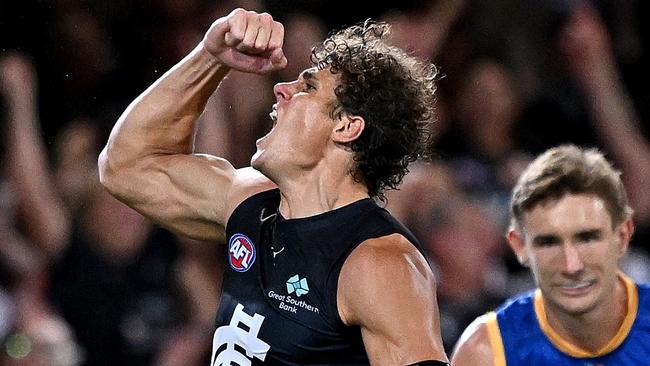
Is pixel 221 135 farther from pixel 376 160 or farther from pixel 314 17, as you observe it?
pixel 376 160

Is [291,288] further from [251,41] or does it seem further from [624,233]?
[624,233]

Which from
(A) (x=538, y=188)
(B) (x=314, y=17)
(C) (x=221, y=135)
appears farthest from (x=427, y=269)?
(B) (x=314, y=17)

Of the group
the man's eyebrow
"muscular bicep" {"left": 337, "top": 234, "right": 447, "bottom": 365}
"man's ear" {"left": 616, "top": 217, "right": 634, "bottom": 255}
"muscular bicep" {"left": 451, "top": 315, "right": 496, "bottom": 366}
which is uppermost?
the man's eyebrow

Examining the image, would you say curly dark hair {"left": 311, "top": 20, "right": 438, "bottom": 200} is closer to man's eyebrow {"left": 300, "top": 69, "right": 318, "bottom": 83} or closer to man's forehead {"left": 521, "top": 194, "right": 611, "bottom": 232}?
man's eyebrow {"left": 300, "top": 69, "right": 318, "bottom": 83}

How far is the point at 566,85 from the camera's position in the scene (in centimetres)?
593

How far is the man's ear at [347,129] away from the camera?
3.13 m

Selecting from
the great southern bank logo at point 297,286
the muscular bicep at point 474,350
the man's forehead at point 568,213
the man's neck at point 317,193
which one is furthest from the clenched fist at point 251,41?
the muscular bicep at point 474,350

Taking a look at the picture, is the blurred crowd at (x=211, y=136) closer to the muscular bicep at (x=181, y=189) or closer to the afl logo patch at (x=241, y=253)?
the muscular bicep at (x=181, y=189)

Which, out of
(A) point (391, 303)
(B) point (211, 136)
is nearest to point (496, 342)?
(A) point (391, 303)

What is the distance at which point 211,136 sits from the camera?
17.6 ft

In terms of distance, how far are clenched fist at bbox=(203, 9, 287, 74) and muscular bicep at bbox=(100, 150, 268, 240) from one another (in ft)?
1.14

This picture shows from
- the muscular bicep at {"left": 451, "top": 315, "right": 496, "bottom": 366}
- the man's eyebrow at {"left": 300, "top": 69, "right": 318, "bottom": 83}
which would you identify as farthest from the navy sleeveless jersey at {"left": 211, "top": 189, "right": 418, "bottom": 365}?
the muscular bicep at {"left": 451, "top": 315, "right": 496, "bottom": 366}

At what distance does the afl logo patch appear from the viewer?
3084mm

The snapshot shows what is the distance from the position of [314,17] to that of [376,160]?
2.63 meters
